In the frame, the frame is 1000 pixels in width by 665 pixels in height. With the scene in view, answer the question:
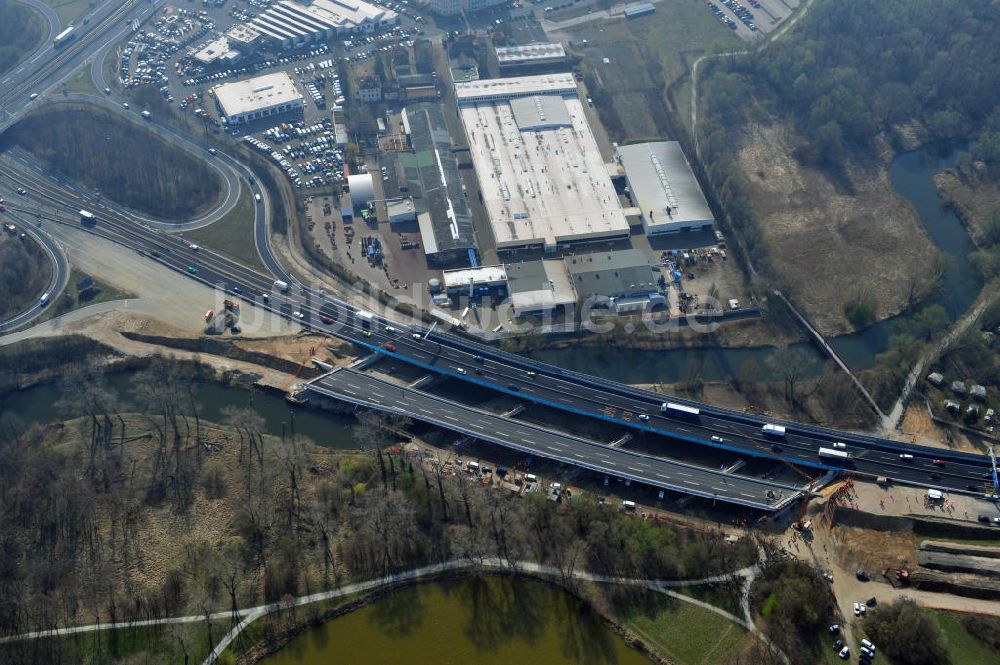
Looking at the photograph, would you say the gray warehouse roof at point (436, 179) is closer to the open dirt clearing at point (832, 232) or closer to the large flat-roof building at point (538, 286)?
the large flat-roof building at point (538, 286)

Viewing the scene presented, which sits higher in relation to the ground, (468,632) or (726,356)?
(726,356)

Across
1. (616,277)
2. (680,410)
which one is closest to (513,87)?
(616,277)

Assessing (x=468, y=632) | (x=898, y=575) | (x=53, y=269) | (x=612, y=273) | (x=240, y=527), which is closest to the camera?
(x=468, y=632)

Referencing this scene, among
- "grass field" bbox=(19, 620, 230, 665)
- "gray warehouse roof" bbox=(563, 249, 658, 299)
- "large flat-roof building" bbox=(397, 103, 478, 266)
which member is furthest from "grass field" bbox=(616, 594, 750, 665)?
"large flat-roof building" bbox=(397, 103, 478, 266)

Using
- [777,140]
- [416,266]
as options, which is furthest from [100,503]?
[777,140]

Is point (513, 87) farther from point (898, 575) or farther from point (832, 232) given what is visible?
point (898, 575)

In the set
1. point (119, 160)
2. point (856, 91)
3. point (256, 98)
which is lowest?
point (856, 91)

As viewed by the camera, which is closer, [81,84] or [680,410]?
[680,410]
